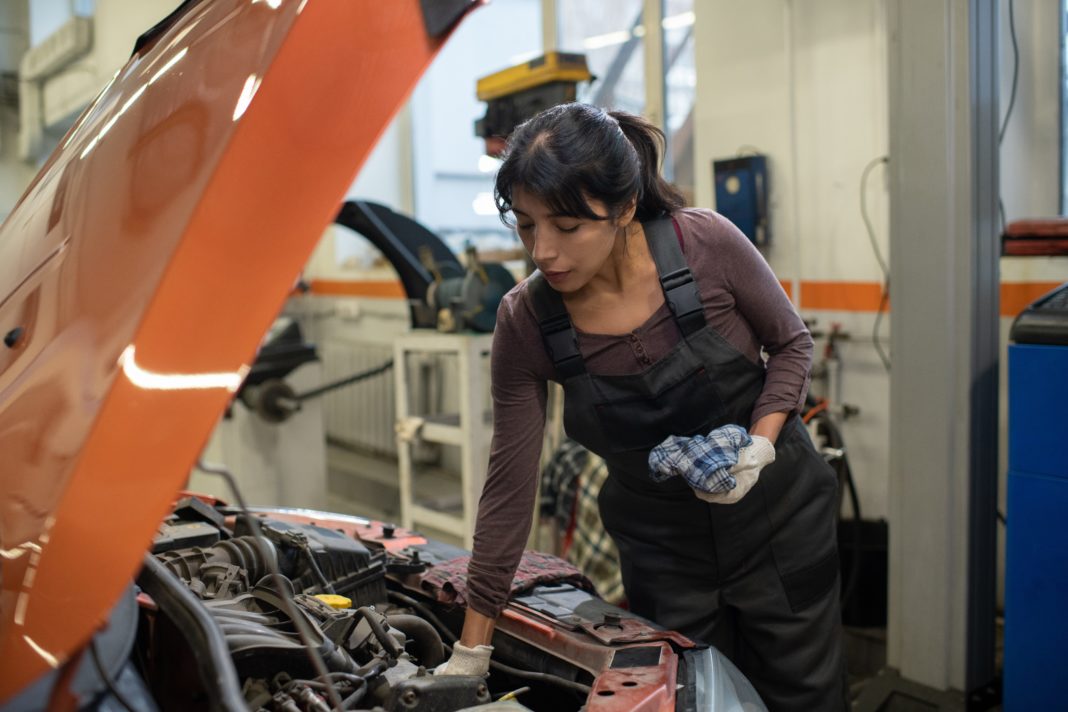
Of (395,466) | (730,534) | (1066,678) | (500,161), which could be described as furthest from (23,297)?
(395,466)

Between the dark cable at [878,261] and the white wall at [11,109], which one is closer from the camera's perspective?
the dark cable at [878,261]

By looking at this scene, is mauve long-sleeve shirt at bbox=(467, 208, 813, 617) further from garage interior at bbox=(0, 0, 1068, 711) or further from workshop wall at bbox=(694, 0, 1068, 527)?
workshop wall at bbox=(694, 0, 1068, 527)

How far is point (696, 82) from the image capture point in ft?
12.8

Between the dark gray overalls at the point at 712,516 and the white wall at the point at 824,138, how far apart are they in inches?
68.2

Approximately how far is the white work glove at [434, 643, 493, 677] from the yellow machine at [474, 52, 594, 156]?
2.04 metres

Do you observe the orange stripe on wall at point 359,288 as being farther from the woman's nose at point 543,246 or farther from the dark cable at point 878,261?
the woman's nose at point 543,246

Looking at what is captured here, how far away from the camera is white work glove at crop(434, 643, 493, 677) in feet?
4.44

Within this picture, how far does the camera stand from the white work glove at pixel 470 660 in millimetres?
1352

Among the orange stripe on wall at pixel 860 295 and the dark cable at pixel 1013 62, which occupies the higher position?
the dark cable at pixel 1013 62

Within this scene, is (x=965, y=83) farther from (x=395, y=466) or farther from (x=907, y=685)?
(x=395, y=466)

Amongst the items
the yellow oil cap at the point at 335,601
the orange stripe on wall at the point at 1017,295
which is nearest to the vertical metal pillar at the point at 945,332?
the orange stripe on wall at the point at 1017,295

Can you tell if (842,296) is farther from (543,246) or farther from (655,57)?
(543,246)

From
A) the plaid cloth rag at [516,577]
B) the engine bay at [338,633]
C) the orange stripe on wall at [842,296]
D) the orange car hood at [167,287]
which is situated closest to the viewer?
the orange car hood at [167,287]

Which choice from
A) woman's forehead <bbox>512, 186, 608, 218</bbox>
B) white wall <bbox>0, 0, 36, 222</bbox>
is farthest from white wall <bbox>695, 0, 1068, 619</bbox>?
white wall <bbox>0, 0, 36, 222</bbox>
